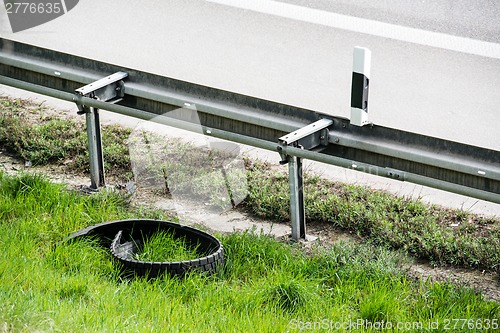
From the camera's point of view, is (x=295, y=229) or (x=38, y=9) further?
(x=38, y=9)

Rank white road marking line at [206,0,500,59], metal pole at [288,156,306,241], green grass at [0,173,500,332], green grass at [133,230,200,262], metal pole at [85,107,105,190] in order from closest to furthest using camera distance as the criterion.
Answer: green grass at [0,173,500,332]
green grass at [133,230,200,262]
metal pole at [288,156,306,241]
metal pole at [85,107,105,190]
white road marking line at [206,0,500,59]

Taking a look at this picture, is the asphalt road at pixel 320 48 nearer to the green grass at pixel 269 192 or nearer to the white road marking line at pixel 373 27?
the white road marking line at pixel 373 27

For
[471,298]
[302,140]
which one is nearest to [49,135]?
[302,140]

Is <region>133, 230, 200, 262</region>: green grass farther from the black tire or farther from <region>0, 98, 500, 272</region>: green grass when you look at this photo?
<region>0, 98, 500, 272</region>: green grass

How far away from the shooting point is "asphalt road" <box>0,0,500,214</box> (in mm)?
8125

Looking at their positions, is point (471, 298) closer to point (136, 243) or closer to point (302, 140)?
point (302, 140)

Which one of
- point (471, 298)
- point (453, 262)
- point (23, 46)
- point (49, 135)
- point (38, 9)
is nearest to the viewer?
point (471, 298)

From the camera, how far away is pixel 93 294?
16.5ft

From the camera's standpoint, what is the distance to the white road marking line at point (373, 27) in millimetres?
9039

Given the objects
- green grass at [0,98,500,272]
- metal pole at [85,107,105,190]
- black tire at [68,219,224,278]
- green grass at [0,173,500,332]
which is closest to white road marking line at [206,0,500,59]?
green grass at [0,98,500,272]

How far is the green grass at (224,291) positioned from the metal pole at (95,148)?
1.90 ft

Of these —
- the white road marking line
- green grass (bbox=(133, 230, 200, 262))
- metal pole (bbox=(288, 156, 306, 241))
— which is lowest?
green grass (bbox=(133, 230, 200, 262))

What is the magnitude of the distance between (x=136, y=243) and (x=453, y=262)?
1.79m

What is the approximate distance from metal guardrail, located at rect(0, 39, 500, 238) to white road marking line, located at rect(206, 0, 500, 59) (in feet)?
11.4
